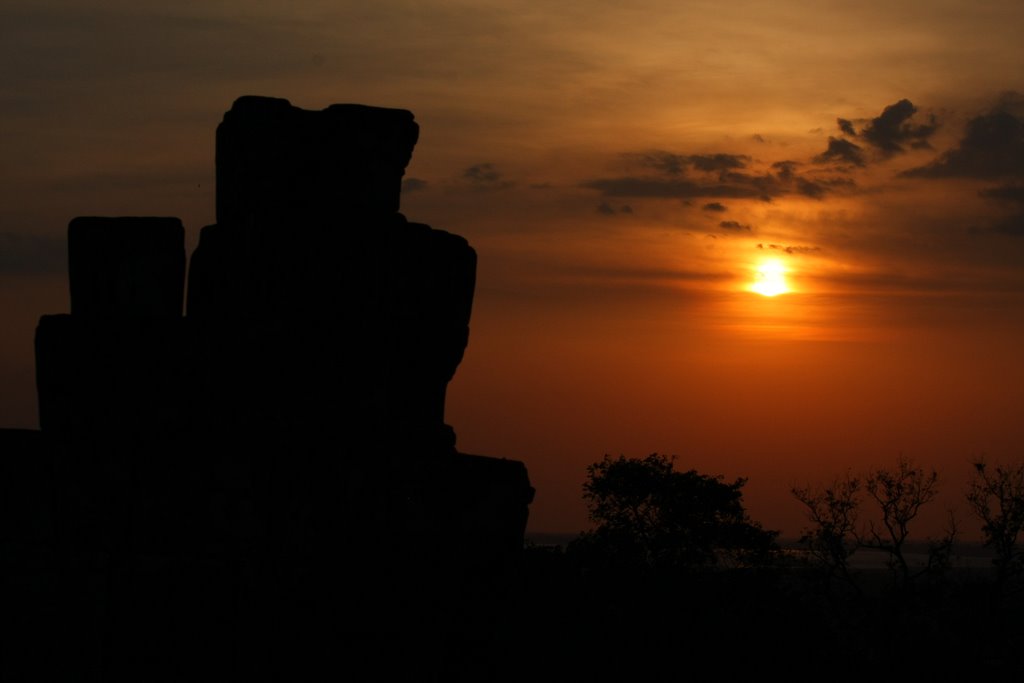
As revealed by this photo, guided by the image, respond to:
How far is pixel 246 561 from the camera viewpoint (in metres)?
19.9

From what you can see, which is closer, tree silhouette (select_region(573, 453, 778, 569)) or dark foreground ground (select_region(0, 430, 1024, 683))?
dark foreground ground (select_region(0, 430, 1024, 683))

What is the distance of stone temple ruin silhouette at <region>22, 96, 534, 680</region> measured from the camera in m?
19.9

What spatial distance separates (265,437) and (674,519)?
76.2 feet

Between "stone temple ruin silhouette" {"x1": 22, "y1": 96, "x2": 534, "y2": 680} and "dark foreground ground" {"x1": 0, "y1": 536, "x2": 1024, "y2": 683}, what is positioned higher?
"stone temple ruin silhouette" {"x1": 22, "y1": 96, "x2": 534, "y2": 680}

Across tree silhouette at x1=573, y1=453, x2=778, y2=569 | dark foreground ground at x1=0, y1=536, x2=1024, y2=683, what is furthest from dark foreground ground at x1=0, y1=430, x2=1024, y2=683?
tree silhouette at x1=573, y1=453, x2=778, y2=569

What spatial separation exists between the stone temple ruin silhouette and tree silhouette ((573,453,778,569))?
66.9 feet

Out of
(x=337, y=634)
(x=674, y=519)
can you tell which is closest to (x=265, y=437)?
(x=337, y=634)

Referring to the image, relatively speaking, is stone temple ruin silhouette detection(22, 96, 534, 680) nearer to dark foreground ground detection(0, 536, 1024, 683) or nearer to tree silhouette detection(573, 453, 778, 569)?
dark foreground ground detection(0, 536, 1024, 683)

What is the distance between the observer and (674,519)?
41.6 m

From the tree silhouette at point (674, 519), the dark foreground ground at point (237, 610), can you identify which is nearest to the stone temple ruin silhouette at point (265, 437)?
the dark foreground ground at point (237, 610)

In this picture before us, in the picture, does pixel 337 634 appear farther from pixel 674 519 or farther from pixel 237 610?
pixel 674 519

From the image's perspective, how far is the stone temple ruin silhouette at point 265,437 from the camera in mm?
19906

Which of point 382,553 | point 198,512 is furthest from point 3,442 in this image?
point 382,553

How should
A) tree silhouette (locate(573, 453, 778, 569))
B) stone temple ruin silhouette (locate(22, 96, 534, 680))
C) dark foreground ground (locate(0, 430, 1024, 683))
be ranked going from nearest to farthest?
dark foreground ground (locate(0, 430, 1024, 683)) → stone temple ruin silhouette (locate(22, 96, 534, 680)) → tree silhouette (locate(573, 453, 778, 569))
